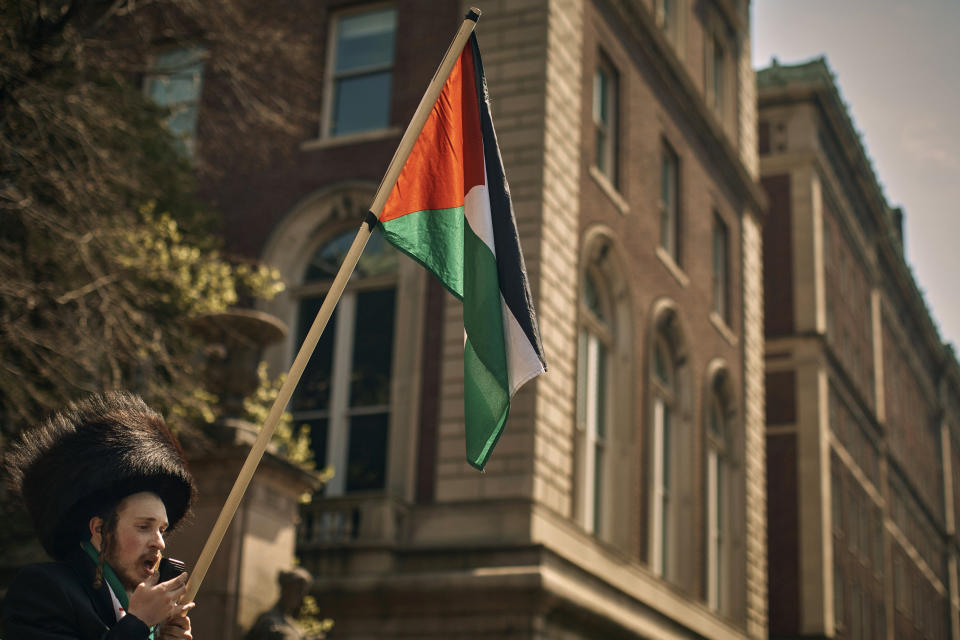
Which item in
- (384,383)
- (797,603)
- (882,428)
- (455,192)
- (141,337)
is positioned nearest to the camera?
(455,192)

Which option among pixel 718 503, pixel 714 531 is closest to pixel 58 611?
pixel 714 531

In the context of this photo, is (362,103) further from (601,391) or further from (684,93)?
(684,93)

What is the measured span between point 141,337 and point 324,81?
702cm

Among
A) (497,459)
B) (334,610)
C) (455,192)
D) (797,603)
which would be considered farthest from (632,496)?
(455,192)

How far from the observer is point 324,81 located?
21.7 meters

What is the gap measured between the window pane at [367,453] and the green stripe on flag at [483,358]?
41.5 feet

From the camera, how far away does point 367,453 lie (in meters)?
19.3

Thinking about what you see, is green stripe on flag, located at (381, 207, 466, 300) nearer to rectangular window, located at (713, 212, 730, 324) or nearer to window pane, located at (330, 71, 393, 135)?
window pane, located at (330, 71, 393, 135)

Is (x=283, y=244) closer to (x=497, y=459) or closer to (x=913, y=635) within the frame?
(x=497, y=459)

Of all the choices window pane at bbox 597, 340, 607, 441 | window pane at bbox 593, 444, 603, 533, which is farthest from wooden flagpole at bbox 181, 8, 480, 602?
window pane at bbox 597, 340, 607, 441

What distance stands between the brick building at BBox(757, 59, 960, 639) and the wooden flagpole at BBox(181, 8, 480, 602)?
28846 millimetres

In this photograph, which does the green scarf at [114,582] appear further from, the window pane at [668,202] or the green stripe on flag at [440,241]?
the window pane at [668,202]

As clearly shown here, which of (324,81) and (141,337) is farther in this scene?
(324,81)

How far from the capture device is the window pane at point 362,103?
2102cm
